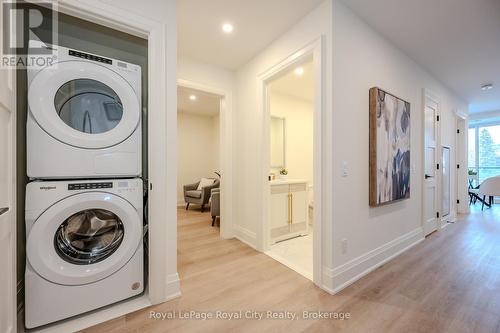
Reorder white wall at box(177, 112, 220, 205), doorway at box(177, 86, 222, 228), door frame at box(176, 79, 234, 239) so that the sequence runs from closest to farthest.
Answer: door frame at box(176, 79, 234, 239), doorway at box(177, 86, 222, 228), white wall at box(177, 112, 220, 205)

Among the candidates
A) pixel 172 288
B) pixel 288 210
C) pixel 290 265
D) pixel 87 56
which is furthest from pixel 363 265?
pixel 87 56

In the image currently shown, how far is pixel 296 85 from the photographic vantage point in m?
3.54

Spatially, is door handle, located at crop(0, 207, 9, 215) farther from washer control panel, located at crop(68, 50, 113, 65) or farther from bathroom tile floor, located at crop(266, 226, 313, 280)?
bathroom tile floor, located at crop(266, 226, 313, 280)

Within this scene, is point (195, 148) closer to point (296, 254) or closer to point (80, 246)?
point (296, 254)

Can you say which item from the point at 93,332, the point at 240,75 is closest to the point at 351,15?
the point at 240,75

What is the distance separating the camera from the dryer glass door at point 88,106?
1.40 meters

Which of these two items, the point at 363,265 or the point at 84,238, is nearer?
the point at 84,238

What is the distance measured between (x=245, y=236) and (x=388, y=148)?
209 cm

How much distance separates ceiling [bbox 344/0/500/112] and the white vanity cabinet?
2121 mm

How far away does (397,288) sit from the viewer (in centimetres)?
181

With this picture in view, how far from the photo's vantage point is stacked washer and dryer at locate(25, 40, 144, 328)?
128 centimetres

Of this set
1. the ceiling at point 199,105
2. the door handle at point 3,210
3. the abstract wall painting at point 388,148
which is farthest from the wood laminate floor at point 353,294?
the ceiling at point 199,105

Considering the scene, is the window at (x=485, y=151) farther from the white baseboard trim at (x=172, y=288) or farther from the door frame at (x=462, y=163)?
the white baseboard trim at (x=172, y=288)

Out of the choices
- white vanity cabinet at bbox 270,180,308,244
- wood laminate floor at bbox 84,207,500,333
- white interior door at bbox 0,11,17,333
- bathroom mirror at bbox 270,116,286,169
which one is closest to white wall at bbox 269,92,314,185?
bathroom mirror at bbox 270,116,286,169
